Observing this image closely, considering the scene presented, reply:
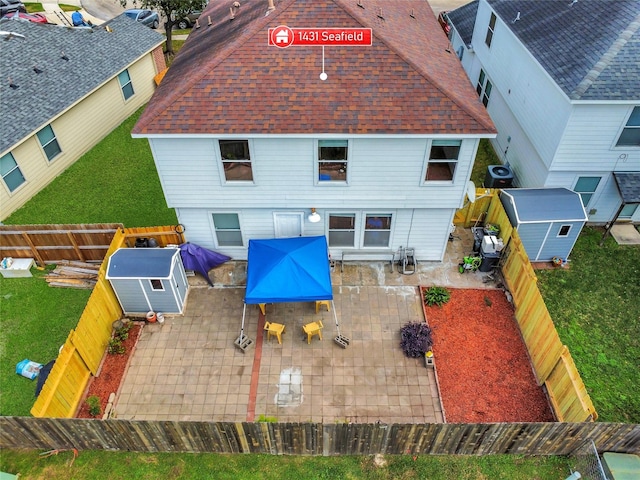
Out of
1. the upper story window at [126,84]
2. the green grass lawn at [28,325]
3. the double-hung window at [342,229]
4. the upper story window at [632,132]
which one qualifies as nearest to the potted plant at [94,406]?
the green grass lawn at [28,325]

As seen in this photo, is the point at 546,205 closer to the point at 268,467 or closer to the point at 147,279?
the point at 268,467

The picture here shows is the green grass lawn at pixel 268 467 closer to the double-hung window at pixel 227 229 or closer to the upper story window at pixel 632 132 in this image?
the double-hung window at pixel 227 229

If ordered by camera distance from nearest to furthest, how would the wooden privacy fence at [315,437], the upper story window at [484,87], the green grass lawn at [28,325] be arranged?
the wooden privacy fence at [315,437], the green grass lawn at [28,325], the upper story window at [484,87]

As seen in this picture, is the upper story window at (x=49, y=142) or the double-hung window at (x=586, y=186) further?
the upper story window at (x=49, y=142)

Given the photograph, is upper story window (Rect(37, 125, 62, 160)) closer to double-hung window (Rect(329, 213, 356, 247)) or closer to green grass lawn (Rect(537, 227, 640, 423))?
double-hung window (Rect(329, 213, 356, 247))

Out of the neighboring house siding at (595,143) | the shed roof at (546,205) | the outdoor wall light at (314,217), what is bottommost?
the shed roof at (546,205)

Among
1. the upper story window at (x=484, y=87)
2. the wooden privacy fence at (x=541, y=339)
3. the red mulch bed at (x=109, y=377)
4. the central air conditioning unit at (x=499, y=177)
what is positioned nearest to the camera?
the wooden privacy fence at (x=541, y=339)

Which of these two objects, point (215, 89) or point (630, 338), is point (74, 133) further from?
point (630, 338)
